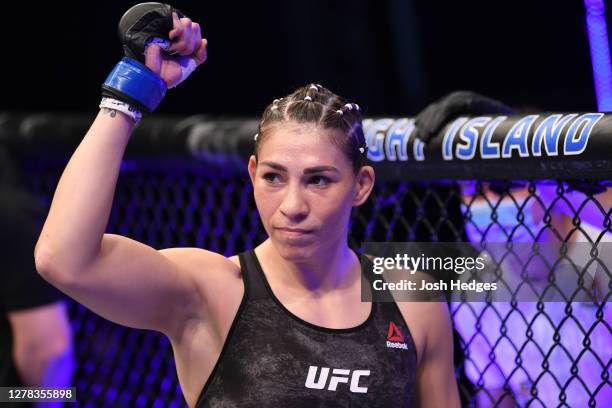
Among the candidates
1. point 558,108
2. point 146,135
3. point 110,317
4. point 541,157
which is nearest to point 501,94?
point 558,108

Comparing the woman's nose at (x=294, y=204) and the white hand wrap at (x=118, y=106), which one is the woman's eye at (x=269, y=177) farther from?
the white hand wrap at (x=118, y=106)

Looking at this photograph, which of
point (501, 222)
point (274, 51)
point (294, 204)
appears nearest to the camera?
point (294, 204)

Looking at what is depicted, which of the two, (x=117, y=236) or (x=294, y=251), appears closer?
(x=117, y=236)

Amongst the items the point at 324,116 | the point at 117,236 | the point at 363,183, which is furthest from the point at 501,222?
the point at 117,236

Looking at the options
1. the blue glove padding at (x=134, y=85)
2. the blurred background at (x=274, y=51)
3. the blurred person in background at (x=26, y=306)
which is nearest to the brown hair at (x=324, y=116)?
the blue glove padding at (x=134, y=85)

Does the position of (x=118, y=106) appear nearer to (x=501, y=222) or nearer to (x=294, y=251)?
(x=294, y=251)

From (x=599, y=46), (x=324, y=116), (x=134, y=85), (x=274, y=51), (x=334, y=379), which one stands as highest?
(x=274, y=51)

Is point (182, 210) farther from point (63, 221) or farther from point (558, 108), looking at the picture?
point (558, 108)

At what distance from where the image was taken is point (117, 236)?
1.43 m

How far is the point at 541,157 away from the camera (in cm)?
150

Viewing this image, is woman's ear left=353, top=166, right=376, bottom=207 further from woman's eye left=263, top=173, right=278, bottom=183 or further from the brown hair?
woman's eye left=263, top=173, right=278, bottom=183

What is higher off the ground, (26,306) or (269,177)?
(269,177)

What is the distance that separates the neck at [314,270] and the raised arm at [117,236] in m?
0.17

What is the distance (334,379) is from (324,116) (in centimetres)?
47
